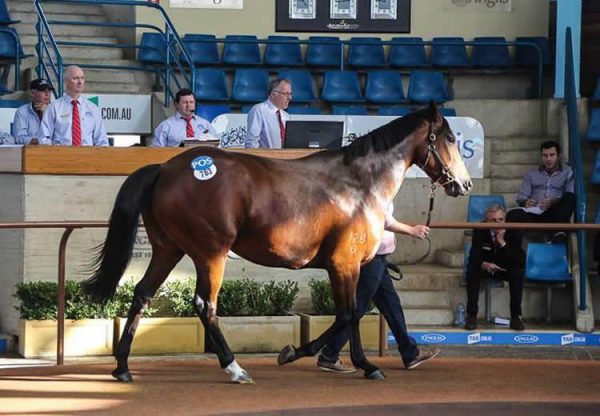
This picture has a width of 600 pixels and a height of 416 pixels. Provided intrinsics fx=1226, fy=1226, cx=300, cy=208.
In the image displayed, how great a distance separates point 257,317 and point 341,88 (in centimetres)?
697

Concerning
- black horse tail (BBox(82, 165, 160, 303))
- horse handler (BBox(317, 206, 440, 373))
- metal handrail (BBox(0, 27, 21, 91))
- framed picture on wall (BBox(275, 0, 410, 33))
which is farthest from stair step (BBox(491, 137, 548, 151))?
black horse tail (BBox(82, 165, 160, 303))

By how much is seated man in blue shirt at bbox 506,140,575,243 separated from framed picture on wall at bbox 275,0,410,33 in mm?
5289

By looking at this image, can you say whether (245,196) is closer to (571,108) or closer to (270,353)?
(270,353)

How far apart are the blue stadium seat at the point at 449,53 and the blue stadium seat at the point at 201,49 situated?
3162 millimetres

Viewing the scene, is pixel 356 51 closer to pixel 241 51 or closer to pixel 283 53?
pixel 283 53

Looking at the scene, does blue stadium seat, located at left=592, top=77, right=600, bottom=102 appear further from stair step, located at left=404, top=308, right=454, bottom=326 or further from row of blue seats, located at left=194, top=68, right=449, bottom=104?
stair step, located at left=404, top=308, right=454, bottom=326

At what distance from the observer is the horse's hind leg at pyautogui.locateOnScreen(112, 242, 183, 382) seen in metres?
8.47

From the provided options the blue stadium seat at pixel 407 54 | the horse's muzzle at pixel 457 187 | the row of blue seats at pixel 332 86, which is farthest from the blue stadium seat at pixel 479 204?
the horse's muzzle at pixel 457 187

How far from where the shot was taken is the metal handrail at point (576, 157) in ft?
41.8

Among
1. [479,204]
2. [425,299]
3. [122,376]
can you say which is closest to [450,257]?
[479,204]

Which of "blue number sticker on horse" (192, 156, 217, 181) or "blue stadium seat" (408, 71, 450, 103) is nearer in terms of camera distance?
"blue number sticker on horse" (192, 156, 217, 181)

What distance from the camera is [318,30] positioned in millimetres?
18312

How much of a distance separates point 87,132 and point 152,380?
144 inches

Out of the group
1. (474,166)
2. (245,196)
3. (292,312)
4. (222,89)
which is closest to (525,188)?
(474,166)
